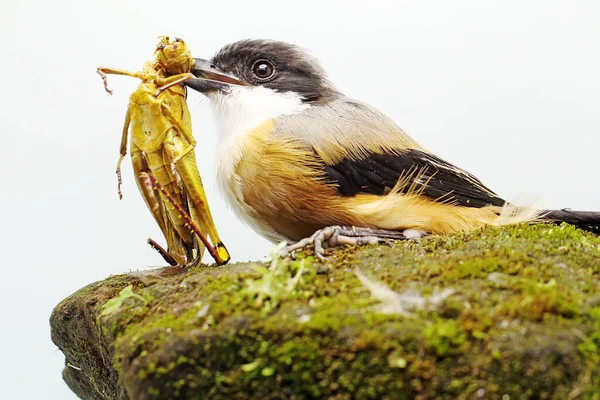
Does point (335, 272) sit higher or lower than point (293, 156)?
lower

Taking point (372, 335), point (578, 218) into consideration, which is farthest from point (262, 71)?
point (372, 335)

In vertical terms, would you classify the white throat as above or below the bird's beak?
below

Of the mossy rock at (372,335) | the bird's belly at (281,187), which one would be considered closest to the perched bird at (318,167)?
the bird's belly at (281,187)

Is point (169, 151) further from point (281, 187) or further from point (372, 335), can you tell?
point (372, 335)

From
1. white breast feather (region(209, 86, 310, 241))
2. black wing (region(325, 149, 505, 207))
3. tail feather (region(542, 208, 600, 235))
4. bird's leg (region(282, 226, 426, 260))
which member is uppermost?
white breast feather (region(209, 86, 310, 241))

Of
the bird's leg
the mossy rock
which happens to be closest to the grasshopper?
the bird's leg

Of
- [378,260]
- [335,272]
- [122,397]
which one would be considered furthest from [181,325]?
[122,397]

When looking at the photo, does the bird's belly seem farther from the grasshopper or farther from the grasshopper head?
the grasshopper head

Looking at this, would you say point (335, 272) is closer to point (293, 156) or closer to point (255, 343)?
point (255, 343)
